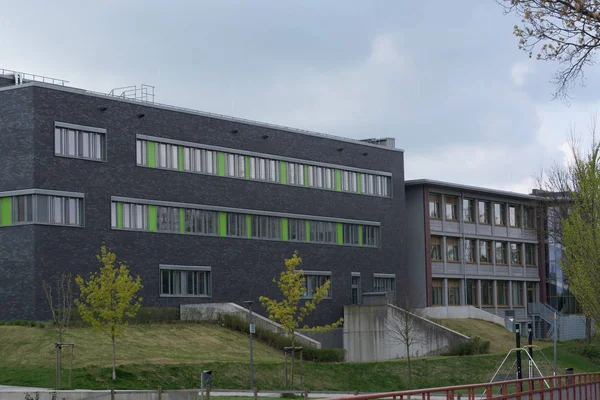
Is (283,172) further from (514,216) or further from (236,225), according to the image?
(514,216)

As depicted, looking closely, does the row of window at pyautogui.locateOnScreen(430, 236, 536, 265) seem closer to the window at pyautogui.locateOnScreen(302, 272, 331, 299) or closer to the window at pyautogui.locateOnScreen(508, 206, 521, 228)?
the window at pyautogui.locateOnScreen(508, 206, 521, 228)

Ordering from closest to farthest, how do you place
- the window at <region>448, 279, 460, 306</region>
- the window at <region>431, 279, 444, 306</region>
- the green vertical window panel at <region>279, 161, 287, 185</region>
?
the green vertical window panel at <region>279, 161, 287, 185</region> → the window at <region>431, 279, 444, 306</region> → the window at <region>448, 279, 460, 306</region>

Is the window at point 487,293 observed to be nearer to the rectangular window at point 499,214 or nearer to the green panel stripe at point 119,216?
the rectangular window at point 499,214

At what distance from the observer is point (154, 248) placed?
60312mm

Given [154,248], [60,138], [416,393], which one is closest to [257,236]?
[154,248]

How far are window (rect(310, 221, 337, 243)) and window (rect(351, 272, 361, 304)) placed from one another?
10.1 feet

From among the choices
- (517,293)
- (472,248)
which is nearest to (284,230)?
(472,248)

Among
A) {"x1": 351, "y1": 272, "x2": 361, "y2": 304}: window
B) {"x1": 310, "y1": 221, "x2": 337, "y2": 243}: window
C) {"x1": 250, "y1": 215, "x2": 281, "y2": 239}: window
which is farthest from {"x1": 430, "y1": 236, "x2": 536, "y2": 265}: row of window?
{"x1": 250, "y1": 215, "x2": 281, "y2": 239}: window

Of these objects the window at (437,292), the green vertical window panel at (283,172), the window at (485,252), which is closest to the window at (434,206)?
the window at (437,292)

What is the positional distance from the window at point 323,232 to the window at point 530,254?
29.6m

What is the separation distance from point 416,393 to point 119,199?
43260mm

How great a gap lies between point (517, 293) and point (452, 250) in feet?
38.5

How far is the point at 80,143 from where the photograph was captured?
5709 centimetres

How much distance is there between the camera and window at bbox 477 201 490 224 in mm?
90812
